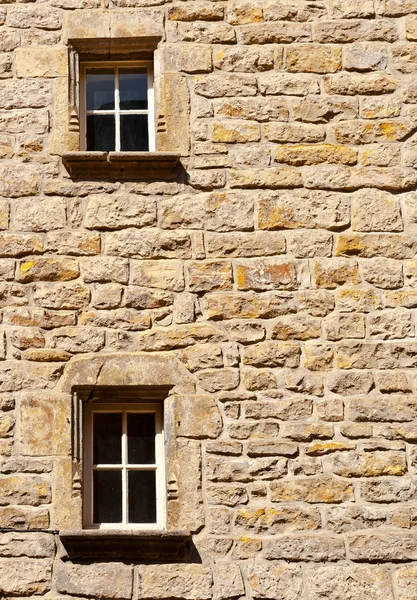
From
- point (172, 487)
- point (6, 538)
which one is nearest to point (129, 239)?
point (172, 487)

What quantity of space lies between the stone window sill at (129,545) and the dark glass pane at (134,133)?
256 centimetres

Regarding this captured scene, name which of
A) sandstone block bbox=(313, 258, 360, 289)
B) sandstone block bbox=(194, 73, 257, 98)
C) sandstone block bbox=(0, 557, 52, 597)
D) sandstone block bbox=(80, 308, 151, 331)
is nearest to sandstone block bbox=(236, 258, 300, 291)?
sandstone block bbox=(313, 258, 360, 289)

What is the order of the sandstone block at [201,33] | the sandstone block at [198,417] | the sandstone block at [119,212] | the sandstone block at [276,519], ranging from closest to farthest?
the sandstone block at [276,519] → the sandstone block at [198,417] → the sandstone block at [119,212] → the sandstone block at [201,33]

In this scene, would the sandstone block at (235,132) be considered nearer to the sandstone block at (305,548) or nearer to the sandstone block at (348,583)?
the sandstone block at (305,548)

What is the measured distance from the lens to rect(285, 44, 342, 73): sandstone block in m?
6.79

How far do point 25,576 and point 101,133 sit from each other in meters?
2.94

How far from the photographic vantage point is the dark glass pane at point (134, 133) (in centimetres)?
682

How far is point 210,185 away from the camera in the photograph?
6578 millimetres

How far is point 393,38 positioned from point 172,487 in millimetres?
3367

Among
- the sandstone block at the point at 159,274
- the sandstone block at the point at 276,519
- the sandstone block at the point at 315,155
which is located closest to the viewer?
the sandstone block at the point at 276,519

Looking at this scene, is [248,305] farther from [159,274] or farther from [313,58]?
[313,58]

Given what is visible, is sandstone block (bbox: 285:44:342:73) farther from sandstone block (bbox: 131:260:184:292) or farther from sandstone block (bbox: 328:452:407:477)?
sandstone block (bbox: 328:452:407:477)

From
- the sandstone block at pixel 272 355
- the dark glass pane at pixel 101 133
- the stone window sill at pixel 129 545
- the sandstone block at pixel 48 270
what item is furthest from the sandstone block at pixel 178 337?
the dark glass pane at pixel 101 133

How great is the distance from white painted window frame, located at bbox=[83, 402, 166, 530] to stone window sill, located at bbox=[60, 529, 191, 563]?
0.24 metres
